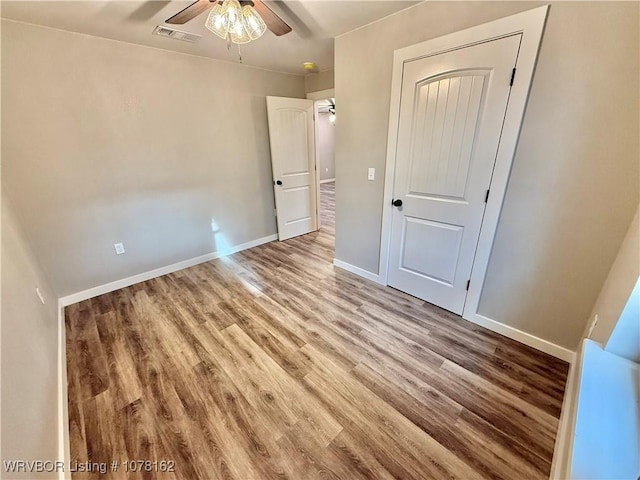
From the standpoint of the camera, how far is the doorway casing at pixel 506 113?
1498mm

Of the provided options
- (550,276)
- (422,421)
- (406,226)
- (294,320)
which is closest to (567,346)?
(550,276)

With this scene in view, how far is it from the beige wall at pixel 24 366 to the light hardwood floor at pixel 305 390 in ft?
0.90

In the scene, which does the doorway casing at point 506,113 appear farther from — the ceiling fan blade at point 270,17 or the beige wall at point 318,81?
the beige wall at point 318,81

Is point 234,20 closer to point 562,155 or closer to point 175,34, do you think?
point 175,34

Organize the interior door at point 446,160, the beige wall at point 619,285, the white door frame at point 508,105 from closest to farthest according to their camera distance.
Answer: the beige wall at point 619,285
the white door frame at point 508,105
the interior door at point 446,160

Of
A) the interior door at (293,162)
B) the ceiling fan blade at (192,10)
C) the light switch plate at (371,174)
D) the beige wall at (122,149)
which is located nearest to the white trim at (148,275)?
the beige wall at (122,149)

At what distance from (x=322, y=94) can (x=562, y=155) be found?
9.61 ft

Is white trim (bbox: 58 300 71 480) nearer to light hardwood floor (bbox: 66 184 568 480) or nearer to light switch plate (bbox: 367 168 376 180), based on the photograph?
light hardwood floor (bbox: 66 184 568 480)

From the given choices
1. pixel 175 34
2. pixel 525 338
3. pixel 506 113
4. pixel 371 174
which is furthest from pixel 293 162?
pixel 525 338

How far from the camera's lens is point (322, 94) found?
359 centimetres

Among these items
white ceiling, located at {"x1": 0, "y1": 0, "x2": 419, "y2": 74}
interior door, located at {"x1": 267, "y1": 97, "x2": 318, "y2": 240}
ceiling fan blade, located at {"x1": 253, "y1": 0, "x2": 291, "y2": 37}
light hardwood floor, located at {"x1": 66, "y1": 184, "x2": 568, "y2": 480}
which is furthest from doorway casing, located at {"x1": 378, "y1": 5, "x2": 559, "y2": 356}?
interior door, located at {"x1": 267, "y1": 97, "x2": 318, "y2": 240}

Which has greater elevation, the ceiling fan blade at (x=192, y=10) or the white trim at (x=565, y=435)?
the ceiling fan blade at (x=192, y=10)

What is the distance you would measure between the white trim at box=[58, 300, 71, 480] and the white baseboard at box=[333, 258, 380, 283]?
2.47m

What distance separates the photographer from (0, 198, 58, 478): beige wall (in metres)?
0.89
